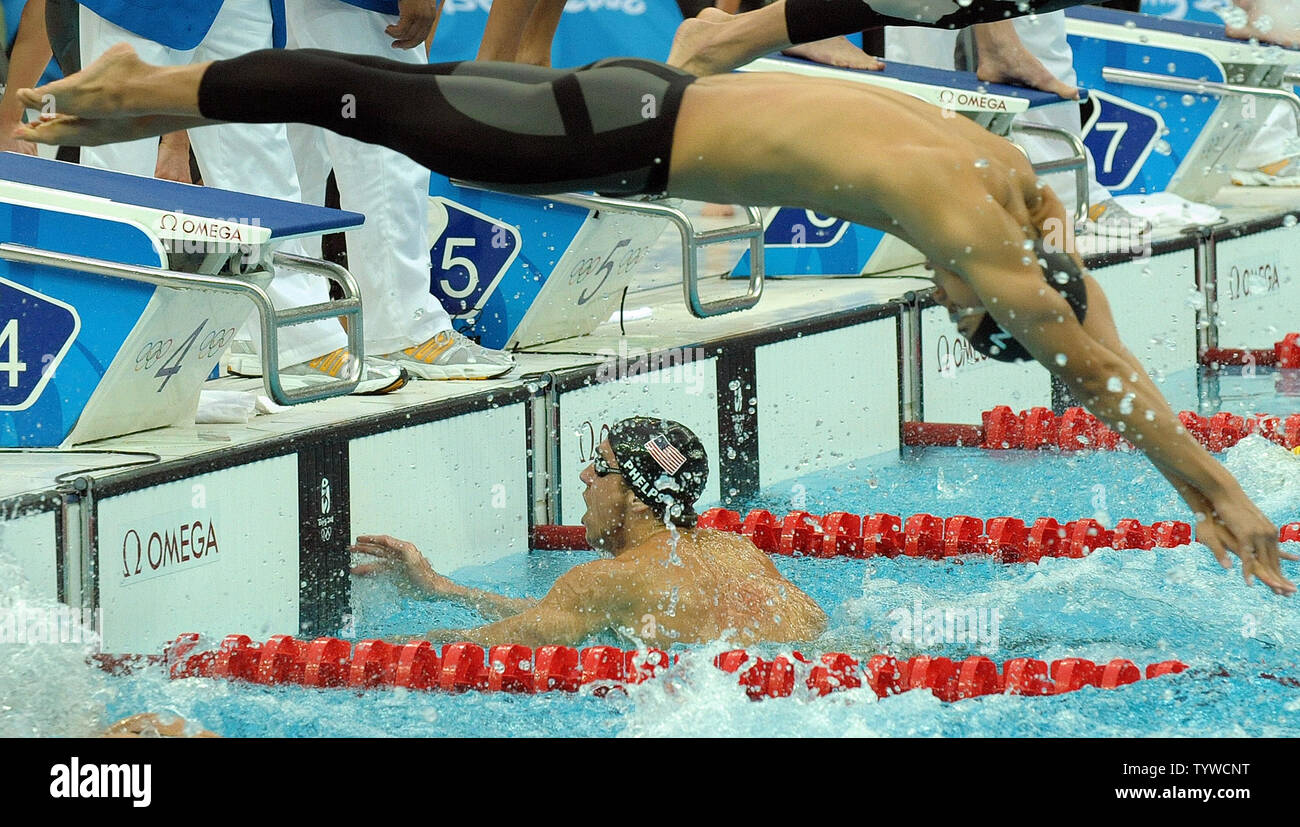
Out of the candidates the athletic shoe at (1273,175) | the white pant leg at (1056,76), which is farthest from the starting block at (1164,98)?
the athletic shoe at (1273,175)

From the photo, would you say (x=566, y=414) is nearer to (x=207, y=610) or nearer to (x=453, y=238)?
(x=453, y=238)

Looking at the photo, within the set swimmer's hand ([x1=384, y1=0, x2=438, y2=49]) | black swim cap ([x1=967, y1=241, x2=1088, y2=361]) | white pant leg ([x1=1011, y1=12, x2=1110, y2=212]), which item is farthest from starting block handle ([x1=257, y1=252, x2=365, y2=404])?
white pant leg ([x1=1011, y1=12, x2=1110, y2=212])

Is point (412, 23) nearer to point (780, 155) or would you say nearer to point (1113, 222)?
point (780, 155)

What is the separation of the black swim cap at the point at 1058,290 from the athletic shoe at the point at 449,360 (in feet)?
5.31

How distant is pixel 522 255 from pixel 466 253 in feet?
0.49

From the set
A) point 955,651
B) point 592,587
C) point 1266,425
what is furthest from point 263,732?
point 1266,425

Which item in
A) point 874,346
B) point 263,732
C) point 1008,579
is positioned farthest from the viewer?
point 874,346

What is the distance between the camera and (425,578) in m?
3.21

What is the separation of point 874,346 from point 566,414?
111 centimetres

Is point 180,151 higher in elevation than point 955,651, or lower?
higher

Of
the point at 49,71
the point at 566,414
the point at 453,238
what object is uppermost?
the point at 49,71

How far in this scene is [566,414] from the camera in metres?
3.91

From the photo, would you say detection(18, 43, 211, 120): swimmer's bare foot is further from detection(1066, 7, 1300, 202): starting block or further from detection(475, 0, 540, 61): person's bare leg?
detection(1066, 7, 1300, 202): starting block
